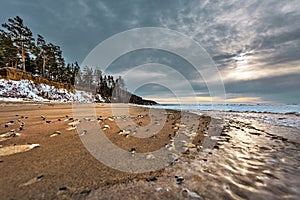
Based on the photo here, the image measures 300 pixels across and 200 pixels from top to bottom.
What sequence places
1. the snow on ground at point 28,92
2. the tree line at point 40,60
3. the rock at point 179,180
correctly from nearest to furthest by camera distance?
the rock at point 179,180, the snow on ground at point 28,92, the tree line at point 40,60

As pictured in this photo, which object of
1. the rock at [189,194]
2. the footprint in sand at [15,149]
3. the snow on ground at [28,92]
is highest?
the snow on ground at [28,92]

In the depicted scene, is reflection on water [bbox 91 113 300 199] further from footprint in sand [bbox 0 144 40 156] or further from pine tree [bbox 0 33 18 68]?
pine tree [bbox 0 33 18 68]

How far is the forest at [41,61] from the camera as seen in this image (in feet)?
120

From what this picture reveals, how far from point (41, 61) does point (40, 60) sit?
1.39ft

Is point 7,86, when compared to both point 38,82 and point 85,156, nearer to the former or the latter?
point 38,82

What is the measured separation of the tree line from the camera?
1437 inches

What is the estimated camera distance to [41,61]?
50094 mm

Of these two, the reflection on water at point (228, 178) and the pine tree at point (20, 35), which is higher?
the pine tree at point (20, 35)

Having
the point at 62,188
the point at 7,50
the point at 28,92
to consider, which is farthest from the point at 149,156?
the point at 7,50

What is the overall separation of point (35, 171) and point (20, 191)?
1.95ft

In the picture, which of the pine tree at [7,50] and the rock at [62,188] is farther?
the pine tree at [7,50]

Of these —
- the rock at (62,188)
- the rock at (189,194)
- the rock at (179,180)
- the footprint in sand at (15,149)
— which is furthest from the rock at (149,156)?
the footprint in sand at (15,149)

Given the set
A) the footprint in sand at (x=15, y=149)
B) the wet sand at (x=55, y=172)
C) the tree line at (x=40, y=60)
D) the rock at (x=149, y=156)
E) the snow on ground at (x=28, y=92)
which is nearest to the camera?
the wet sand at (x=55, y=172)

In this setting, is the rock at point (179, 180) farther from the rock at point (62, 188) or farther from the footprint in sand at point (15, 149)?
the footprint in sand at point (15, 149)
